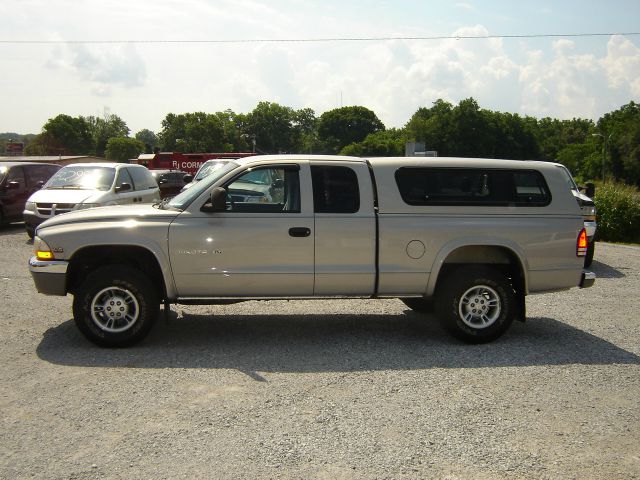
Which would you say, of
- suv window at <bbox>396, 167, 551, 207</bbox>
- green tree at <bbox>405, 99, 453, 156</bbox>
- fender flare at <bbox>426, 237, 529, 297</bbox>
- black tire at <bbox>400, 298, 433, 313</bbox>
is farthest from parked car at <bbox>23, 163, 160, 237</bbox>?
green tree at <bbox>405, 99, 453, 156</bbox>

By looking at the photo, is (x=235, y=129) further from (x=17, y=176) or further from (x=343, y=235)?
(x=343, y=235)

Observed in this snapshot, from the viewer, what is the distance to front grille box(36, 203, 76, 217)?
12984 mm

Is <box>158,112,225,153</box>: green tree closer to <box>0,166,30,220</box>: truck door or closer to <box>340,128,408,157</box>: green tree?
<box>340,128,408,157</box>: green tree

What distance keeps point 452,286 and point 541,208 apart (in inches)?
51.5

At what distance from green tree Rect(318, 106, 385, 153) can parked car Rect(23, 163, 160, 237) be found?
125 metres

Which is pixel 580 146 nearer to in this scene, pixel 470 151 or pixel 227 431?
pixel 470 151

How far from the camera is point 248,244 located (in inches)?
251

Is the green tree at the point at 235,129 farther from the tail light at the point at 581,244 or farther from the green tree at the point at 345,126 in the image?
the tail light at the point at 581,244

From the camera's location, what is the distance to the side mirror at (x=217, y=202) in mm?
6250

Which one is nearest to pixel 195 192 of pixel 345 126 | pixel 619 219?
pixel 619 219

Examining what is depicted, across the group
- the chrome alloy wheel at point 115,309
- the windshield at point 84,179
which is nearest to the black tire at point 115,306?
the chrome alloy wheel at point 115,309

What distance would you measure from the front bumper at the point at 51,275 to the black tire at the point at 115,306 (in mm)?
193

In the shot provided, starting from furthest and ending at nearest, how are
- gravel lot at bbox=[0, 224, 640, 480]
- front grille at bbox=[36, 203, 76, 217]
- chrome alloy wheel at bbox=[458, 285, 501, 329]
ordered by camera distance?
front grille at bbox=[36, 203, 76, 217] → chrome alloy wheel at bbox=[458, 285, 501, 329] → gravel lot at bbox=[0, 224, 640, 480]

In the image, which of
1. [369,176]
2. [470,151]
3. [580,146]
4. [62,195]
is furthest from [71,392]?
[580,146]
